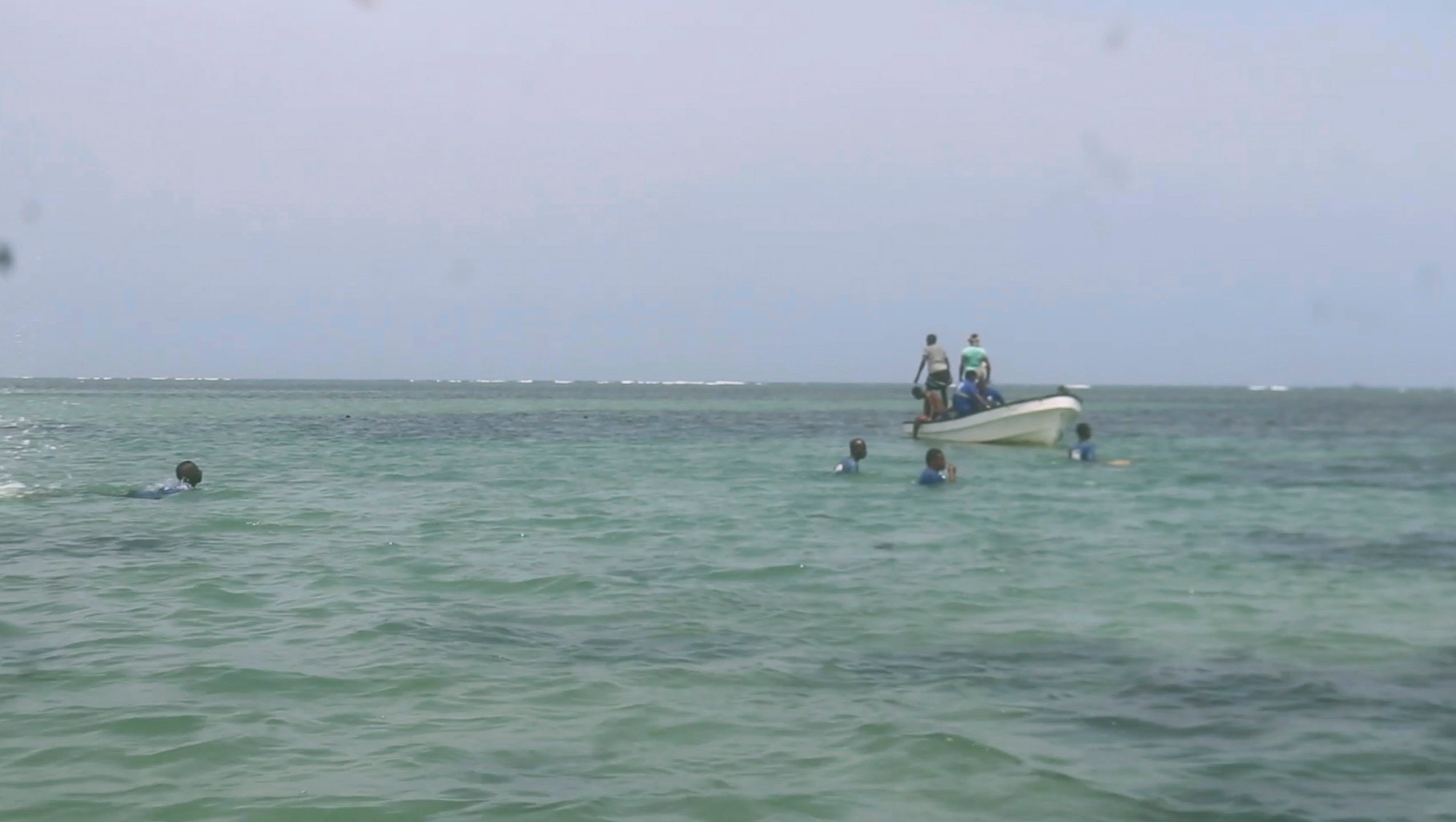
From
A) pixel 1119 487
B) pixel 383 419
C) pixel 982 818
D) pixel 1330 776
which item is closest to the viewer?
pixel 982 818

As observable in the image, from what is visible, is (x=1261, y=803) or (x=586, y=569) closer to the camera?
(x=1261, y=803)

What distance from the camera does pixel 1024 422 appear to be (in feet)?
109

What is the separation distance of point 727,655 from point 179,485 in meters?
14.5

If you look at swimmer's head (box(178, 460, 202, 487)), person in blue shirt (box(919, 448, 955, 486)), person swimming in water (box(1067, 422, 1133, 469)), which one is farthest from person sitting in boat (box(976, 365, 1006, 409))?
swimmer's head (box(178, 460, 202, 487))

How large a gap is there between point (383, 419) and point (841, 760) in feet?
191

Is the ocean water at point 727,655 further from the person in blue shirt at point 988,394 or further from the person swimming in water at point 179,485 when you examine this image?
the person in blue shirt at point 988,394

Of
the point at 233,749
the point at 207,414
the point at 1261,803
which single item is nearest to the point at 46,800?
the point at 233,749

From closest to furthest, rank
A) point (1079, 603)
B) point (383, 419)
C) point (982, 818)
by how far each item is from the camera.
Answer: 1. point (982, 818)
2. point (1079, 603)
3. point (383, 419)

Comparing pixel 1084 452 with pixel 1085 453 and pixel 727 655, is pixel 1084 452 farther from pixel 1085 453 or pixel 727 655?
pixel 727 655

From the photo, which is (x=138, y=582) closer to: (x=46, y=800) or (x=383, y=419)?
(x=46, y=800)

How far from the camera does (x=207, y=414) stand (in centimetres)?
6656

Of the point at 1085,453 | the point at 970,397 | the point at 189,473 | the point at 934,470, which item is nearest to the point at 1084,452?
the point at 1085,453

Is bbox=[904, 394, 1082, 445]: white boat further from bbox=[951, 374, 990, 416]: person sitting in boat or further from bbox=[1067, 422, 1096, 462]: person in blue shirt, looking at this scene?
bbox=[1067, 422, 1096, 462]: person in blue shirt

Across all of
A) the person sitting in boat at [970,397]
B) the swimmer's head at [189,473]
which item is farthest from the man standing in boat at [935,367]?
the swimmer's head at [189,473]
